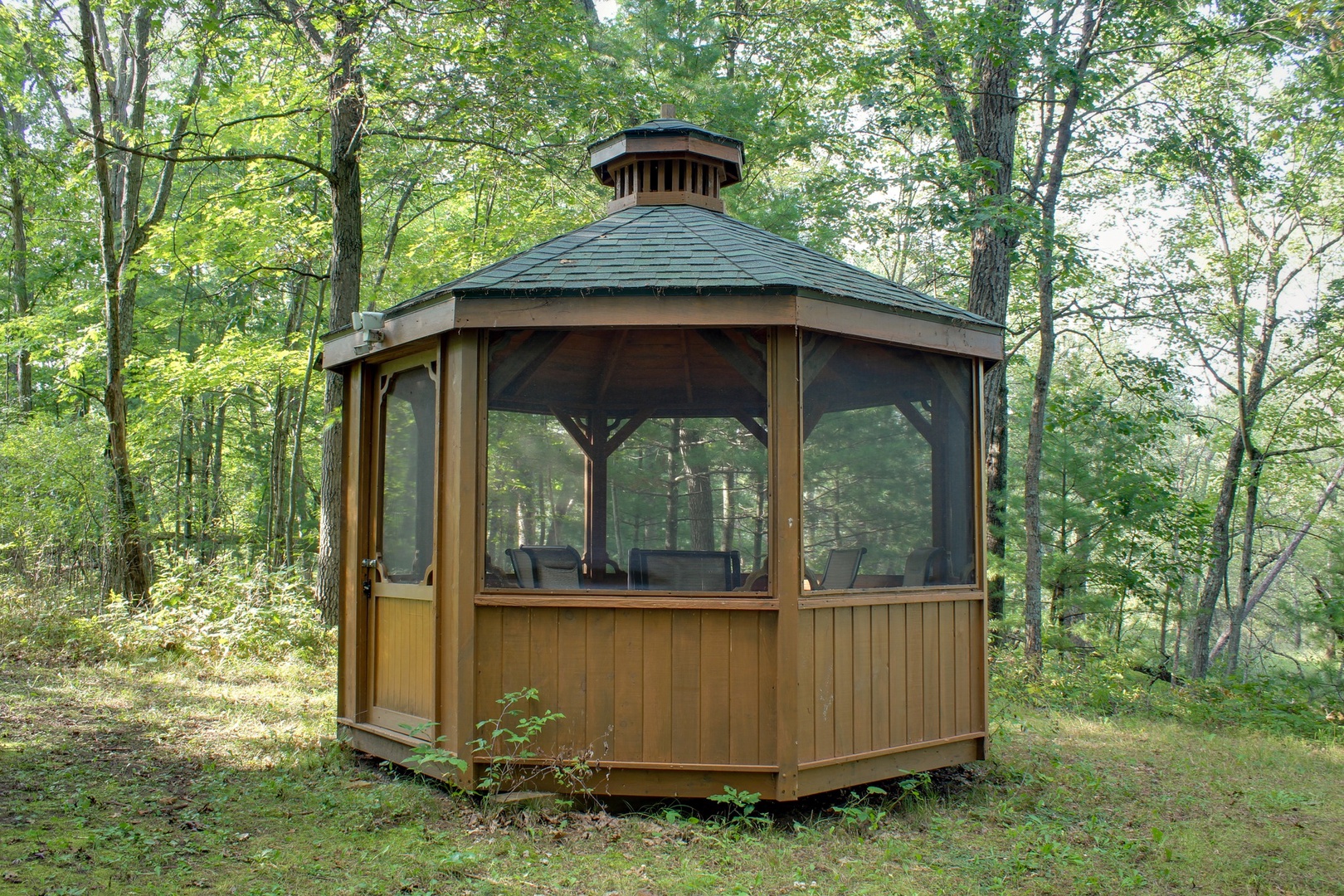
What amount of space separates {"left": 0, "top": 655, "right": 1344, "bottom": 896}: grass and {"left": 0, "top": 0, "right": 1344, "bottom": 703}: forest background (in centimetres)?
353

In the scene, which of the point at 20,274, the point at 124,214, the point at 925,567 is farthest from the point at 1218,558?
the point at 20,274

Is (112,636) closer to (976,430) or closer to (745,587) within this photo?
(745,587)

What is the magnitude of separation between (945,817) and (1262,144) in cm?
1345

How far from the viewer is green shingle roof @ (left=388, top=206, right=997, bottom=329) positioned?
4.66 m

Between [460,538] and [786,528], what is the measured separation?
1.58 m

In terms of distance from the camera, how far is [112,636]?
336 inches

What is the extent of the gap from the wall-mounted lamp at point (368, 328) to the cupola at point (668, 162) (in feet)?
6.46

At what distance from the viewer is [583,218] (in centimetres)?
1230

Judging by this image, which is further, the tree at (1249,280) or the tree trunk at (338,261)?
the tree at (1249,280)

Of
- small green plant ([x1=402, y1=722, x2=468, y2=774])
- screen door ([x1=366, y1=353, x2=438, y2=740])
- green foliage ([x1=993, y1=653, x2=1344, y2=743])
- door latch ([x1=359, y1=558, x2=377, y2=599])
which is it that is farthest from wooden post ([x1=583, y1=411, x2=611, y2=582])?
green foliage ([x1=993, y1=653, x2=1344, y2=743])

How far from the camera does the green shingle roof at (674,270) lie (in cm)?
466

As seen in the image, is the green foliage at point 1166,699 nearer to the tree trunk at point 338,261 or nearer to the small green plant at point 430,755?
the small green plant at point 430,755

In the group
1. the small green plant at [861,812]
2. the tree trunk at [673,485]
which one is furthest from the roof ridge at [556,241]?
the small green plant at [861,812]

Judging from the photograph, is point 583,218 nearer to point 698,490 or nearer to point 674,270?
point 698,490
